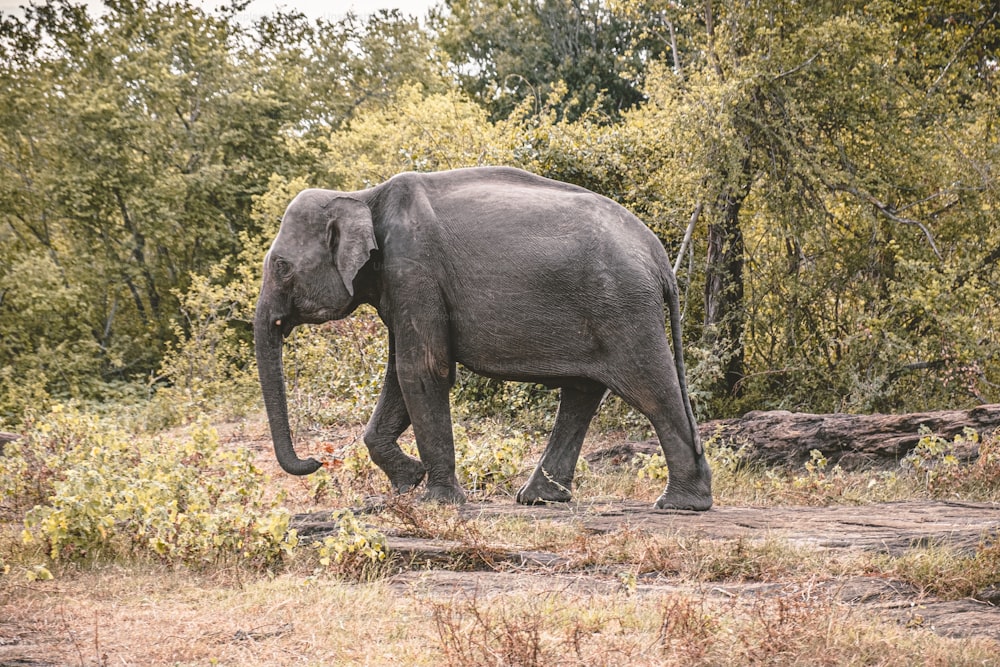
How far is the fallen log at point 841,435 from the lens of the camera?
9477 mm

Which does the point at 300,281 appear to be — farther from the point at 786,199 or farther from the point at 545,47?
the point at 545,47

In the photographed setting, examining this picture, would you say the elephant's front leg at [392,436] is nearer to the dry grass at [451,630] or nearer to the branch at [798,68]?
the dry grass at [451,630]

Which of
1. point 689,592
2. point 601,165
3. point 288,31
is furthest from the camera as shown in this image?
point 288,31

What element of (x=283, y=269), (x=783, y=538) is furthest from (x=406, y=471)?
(x=783, y=538)

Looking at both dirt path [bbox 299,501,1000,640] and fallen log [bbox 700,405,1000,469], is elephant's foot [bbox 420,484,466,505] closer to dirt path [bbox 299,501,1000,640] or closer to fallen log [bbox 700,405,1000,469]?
dirt path [bbox 299,501,1000,640]

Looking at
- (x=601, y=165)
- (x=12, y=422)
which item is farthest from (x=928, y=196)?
(x=12, y=422)

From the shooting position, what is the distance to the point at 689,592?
5238 mm

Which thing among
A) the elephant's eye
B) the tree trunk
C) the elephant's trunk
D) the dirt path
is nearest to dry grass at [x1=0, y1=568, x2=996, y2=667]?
the dirt path

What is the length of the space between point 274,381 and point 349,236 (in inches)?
46.1

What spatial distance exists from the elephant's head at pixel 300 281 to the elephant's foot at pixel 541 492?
1604 mm

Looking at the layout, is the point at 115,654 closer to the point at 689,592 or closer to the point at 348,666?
the point at 348,666

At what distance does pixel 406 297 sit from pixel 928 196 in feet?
28.2

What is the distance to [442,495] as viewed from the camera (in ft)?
25.3

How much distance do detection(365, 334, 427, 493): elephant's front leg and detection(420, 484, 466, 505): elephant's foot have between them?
0.99 ft
